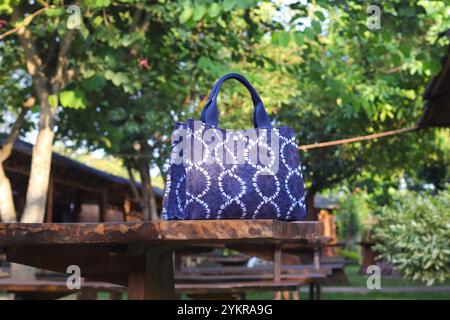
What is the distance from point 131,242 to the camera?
80.6 inches

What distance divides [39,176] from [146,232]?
24.3 ft

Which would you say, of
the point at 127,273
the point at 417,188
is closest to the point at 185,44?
the point at 127,273

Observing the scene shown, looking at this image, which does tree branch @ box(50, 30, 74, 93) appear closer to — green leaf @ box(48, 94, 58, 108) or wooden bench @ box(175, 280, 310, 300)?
green leaf @ box(48, 94, 58, 108)

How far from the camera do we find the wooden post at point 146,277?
2449 mm

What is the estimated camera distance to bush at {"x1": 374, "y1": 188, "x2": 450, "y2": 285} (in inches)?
411

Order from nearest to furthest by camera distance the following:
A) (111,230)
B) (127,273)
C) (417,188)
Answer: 1. (111,230)
2. (127,273)
3. (417,188)

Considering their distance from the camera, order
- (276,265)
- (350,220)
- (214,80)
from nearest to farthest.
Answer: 1. (276,265)
2. (214,80)
3. (350,220)

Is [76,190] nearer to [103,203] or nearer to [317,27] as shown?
[103,203]

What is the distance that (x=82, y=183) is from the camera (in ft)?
68.6

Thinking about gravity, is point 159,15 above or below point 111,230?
Answer: above

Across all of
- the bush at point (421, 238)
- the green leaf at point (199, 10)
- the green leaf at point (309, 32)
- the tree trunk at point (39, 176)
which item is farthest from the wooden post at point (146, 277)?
the bush at point (421, 238)

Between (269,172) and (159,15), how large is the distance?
717 cm

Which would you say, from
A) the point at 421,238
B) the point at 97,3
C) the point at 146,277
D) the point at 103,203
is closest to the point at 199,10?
the point at 97,3
